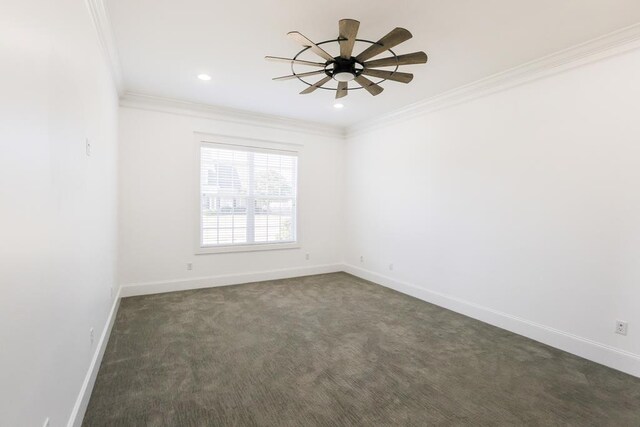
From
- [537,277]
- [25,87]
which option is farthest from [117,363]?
[537,277]

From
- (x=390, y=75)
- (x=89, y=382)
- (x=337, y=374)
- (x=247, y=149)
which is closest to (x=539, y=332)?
(x=337, y=374)

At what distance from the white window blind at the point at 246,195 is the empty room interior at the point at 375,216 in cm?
5

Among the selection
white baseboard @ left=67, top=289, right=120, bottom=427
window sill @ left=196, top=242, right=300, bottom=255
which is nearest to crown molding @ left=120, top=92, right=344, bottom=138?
window sill @ left=196, top=242, right=300, bottom=255

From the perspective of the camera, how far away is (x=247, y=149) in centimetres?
520

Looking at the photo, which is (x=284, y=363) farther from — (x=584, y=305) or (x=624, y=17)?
(x=624, y=17)

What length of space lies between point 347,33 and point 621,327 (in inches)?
128

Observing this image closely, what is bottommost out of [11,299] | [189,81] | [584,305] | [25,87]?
[584,305]

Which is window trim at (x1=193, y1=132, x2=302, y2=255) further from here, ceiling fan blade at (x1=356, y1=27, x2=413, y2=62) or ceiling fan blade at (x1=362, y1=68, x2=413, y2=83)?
ceiling fan blade at (x1=356, y1=27, x2=413, y2=62)

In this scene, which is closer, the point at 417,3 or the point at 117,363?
the point at 417,3

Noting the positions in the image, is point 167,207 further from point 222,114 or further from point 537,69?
point 537,69

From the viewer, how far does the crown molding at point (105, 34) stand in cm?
224

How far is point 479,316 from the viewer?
3.71m

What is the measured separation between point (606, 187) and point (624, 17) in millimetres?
1337

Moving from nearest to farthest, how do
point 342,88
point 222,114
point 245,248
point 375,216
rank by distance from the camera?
1. point 342,88
2. point 222,114
3. point 245,248
4. point 375,216
